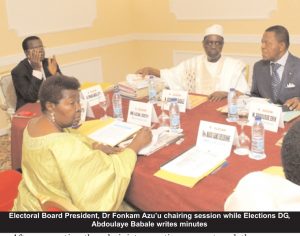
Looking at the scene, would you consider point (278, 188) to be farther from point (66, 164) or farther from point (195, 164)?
point (66, 164)

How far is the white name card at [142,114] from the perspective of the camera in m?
2.66

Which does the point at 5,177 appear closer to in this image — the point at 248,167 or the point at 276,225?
the point at 248,167

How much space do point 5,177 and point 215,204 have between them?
1603 mm

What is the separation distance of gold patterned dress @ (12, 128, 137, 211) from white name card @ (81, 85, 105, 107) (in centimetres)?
122

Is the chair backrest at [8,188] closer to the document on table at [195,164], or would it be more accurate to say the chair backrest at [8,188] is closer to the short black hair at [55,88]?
the short black hair at [55,88]

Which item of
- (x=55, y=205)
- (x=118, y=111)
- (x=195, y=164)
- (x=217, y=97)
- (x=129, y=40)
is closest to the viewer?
(x=55, y=205)

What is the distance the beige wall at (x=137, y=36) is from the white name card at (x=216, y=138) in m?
3.40

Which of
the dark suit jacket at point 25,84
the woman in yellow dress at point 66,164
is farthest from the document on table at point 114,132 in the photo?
the dark suit jacket at point 25,84

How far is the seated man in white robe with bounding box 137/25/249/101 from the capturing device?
12.0 feet

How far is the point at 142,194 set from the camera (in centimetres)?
201

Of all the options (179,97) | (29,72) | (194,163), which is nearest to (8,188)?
(194,163)

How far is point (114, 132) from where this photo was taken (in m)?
2.58

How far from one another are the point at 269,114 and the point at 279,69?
3.53 ft
